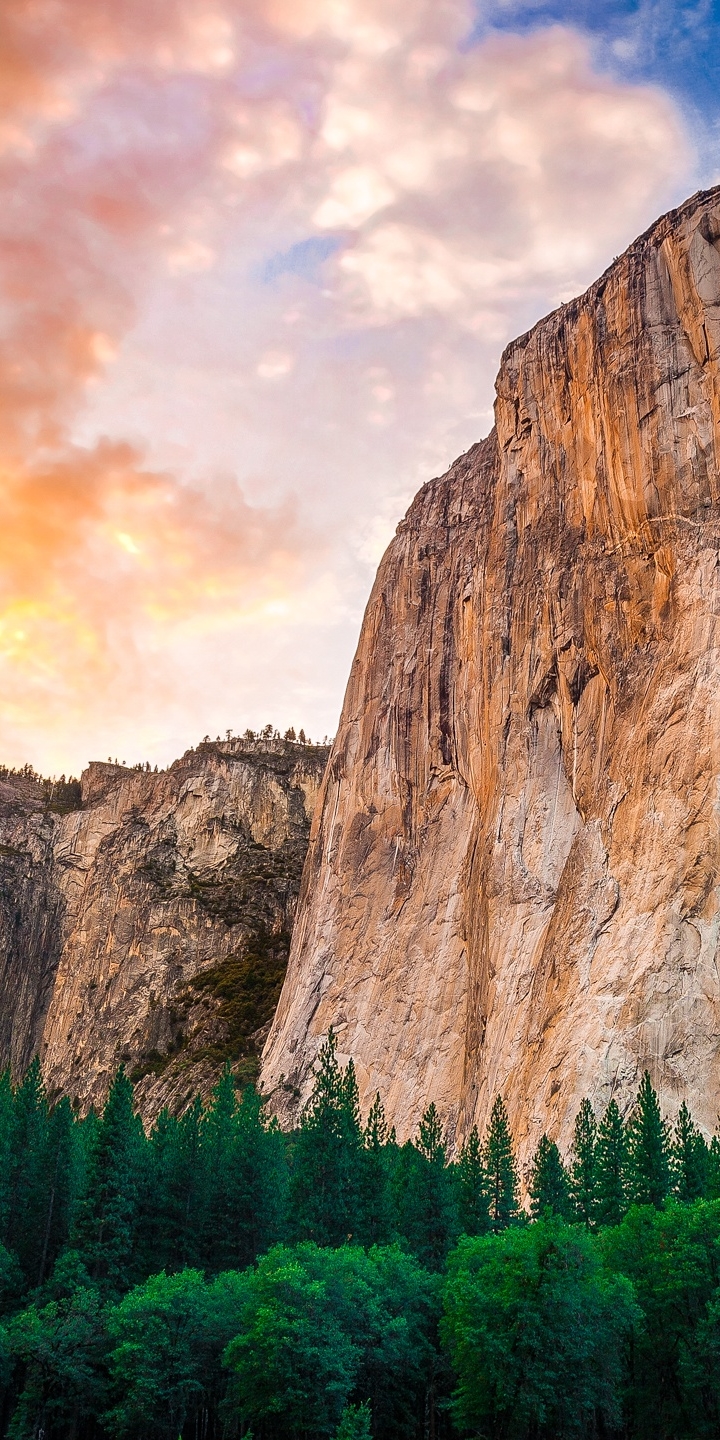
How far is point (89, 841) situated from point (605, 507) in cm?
7888

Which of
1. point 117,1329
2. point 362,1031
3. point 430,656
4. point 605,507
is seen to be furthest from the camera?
point 430,656

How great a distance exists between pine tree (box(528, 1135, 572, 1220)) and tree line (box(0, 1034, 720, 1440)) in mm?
91

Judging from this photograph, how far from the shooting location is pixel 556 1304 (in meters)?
30.5

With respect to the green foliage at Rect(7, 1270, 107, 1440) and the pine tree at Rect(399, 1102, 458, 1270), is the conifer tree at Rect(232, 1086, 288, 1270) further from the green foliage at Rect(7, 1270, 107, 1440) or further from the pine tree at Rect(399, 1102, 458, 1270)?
the green foliage at Rect(7, 1270, 107, 1440)

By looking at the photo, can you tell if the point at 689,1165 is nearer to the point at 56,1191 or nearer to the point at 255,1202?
the point at 255,1202

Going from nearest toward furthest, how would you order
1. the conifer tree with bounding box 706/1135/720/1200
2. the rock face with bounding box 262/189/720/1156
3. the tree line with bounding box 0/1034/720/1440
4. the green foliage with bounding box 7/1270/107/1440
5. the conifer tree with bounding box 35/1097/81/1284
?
1. the tree line with bounding box 0/1034/720/1440
2. the green foliage with bounding box 7/1270/107/1440
3. the conifer tree with bounding box 706/1135/720/1200
4. the conifer tree with bounding box 35/1097/81/1284
5. the rock face with bounding box 262/189/720/1156

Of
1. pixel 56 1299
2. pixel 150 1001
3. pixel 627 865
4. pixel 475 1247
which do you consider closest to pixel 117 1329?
pixel 56 1299

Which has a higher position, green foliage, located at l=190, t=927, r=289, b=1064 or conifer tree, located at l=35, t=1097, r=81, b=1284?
green foliage, located at l=190, t=927, r=289, b=1064

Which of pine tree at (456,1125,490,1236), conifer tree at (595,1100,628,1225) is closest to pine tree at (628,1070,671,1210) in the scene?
conifer tree at (595,1100,628,1225)

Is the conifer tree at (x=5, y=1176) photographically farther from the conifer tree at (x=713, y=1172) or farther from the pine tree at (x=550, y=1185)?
the conifer tree at (x=713, y=1172)

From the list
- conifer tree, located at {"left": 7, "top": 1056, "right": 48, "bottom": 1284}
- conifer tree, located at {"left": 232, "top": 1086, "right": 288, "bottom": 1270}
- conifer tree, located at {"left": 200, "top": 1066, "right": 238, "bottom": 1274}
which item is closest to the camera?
conifer tree, located at {"left": 232, "top": 1086, "right": 288, "bottom": 1270}

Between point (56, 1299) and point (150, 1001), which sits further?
point (150, 1001)

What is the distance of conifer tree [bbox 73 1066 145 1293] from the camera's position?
133 ft

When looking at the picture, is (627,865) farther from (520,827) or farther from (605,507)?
(605,507)
